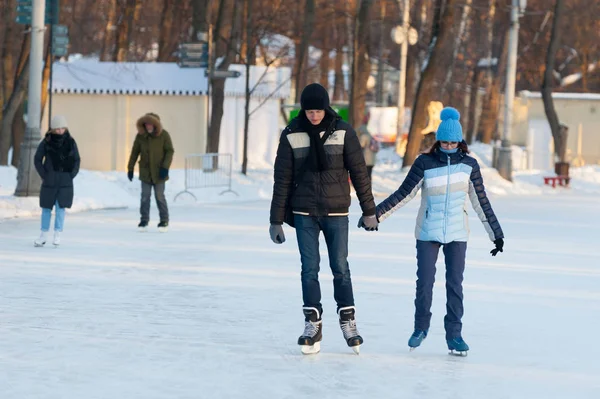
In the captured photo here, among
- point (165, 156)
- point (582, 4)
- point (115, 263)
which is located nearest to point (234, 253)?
point (115, 263)

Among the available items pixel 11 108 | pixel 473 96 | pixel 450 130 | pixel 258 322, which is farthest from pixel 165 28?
pixel 450 130

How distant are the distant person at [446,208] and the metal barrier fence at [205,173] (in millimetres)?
19044

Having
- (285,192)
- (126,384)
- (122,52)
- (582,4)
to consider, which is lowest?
(126,384)

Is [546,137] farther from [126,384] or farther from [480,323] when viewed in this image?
[126,384]

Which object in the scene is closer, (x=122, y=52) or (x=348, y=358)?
(x=348, y=358)

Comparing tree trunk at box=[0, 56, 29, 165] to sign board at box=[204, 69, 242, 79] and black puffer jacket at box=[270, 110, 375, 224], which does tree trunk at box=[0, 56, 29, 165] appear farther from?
black puffer jacket at box=[270, 110, 375, 224]

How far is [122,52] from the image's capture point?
3862 centimetres

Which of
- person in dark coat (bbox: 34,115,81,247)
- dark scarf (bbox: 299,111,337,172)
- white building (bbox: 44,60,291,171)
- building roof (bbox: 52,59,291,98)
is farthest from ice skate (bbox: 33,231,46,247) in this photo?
white building (bbox: 44,60,291,171)

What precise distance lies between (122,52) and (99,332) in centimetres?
2932

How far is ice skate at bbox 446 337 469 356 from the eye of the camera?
9.11 m

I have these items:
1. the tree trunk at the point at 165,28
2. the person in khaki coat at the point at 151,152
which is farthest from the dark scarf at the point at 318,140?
the tree trunk at the point at 165,28

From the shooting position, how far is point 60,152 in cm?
1625

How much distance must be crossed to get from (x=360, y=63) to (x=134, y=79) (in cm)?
585

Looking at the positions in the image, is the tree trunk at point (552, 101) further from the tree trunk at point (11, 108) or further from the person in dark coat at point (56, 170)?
the person in dark coat at point (56, 170)
